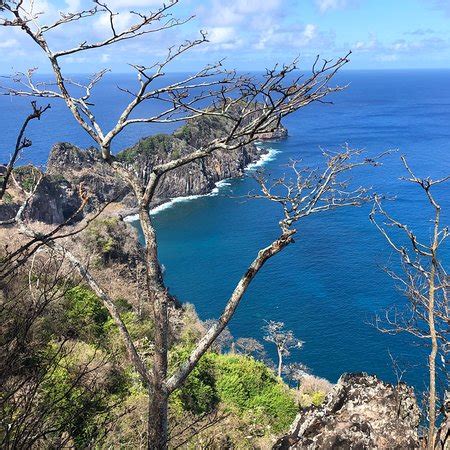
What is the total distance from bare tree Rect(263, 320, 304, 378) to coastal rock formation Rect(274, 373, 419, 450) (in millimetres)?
32655

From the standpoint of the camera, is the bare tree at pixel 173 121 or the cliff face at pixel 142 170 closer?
the bare tree at pixel 173 121

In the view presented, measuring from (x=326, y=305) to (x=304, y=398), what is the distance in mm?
24302

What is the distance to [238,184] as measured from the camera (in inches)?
3836

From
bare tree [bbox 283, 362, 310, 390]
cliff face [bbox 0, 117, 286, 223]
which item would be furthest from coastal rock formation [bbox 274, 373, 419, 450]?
cliff face [bbox 0, 117, 286, 223]

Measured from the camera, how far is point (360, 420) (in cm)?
646

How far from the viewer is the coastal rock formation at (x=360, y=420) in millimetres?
6105

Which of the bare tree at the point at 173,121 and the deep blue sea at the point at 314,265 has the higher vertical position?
the bare tree at the point at 173,121

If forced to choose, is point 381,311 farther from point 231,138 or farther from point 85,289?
point 231,138

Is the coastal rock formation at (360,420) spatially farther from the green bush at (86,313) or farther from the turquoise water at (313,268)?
the turquoise water at (313,268)

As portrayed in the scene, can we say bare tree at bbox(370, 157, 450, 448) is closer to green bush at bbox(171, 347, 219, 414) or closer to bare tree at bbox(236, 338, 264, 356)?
green bush at bbox(171, 347, 219, 414)

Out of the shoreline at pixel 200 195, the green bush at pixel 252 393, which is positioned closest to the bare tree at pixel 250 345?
the green bush at pixel 252 393

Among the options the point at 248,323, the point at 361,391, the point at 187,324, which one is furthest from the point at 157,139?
the point at 361,391

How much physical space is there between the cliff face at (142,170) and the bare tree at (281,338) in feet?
99.8

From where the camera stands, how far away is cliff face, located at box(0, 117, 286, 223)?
6931cm
